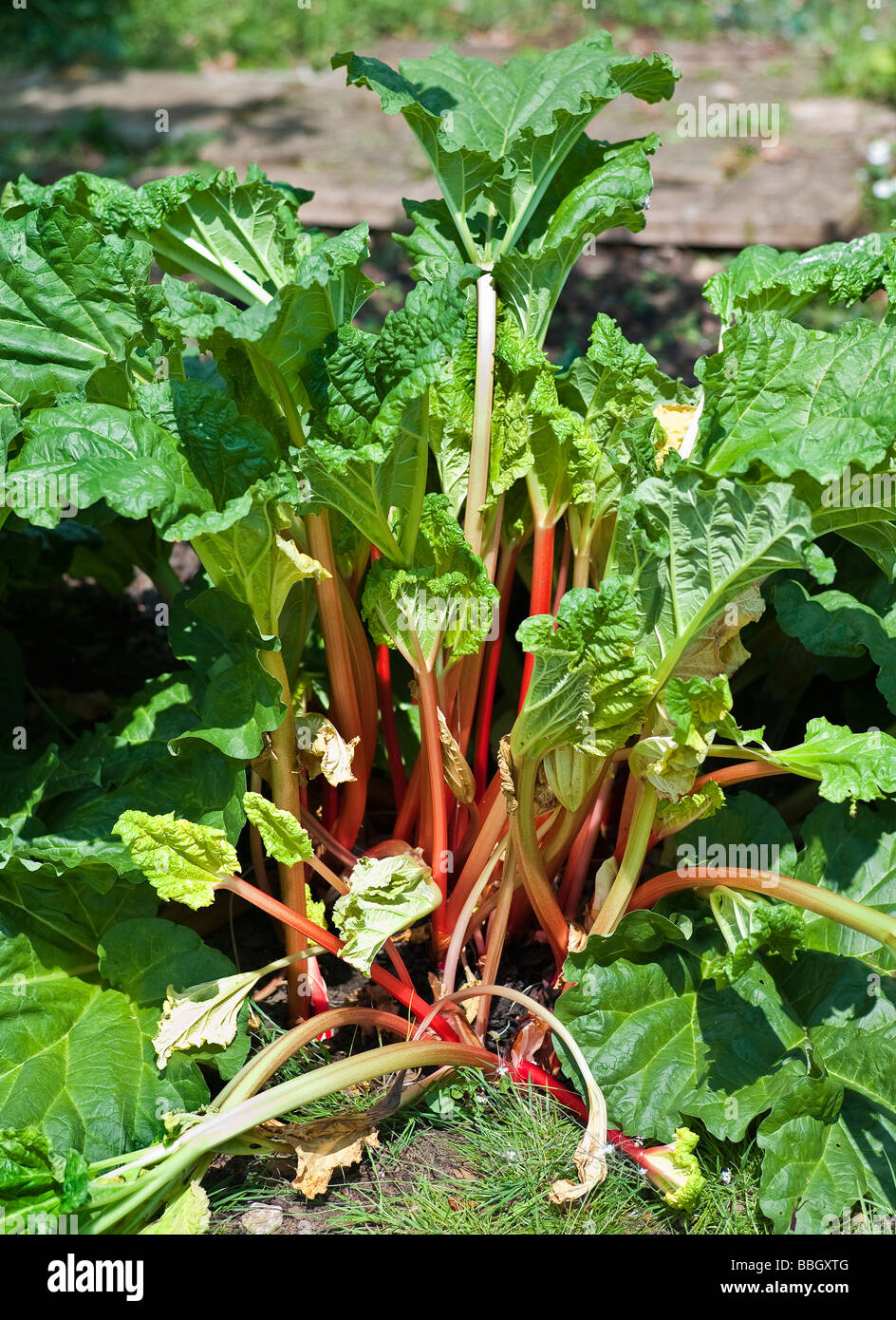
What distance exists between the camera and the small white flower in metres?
5.99

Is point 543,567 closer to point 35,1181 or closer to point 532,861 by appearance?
point 532,861

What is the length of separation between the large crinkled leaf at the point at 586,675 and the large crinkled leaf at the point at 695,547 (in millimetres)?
55

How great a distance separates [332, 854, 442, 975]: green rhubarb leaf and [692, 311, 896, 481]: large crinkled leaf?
0.91 meters

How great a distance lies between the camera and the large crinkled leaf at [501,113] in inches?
98.7

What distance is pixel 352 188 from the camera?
19.2 feet

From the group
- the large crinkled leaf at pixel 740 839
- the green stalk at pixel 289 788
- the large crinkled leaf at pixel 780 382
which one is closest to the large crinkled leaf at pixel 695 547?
the large crinkled leaf at pixel 780 382

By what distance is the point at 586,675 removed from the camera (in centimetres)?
214

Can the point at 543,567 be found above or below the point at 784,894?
above

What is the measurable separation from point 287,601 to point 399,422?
63cm

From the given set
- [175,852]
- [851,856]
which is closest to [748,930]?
[851,856]

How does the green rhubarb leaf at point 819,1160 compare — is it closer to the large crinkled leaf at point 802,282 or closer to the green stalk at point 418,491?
the green stalk at point 418,491

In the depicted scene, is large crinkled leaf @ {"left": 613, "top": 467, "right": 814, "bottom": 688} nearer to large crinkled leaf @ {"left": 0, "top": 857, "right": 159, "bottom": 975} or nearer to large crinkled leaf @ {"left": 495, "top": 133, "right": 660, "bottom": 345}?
large crinkled leaf @ {"left": 495, "top": 133, "right": 660, "bottom": 345}

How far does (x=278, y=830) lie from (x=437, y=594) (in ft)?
1.67

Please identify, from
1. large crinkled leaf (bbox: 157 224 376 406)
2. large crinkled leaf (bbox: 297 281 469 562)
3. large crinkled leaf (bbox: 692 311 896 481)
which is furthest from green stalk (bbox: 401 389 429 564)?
large crinkled leaf (bbox: 692 311 896 481)
